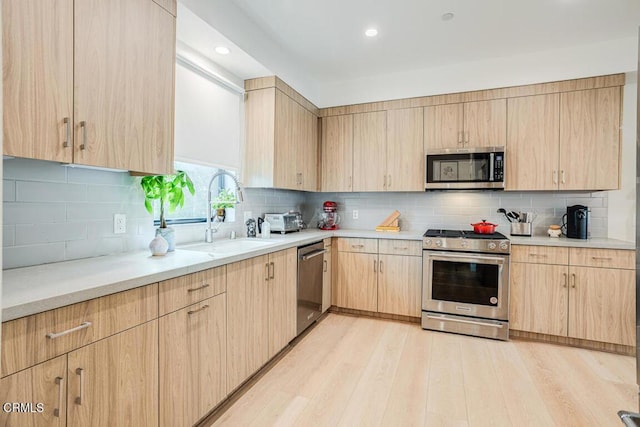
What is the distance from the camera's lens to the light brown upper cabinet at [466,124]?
324 cm

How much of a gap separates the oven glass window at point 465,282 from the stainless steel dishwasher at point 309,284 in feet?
3.69

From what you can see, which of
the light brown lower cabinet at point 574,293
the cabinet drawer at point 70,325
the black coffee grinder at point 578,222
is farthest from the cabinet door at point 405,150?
the cabinet drawer at point 70,325

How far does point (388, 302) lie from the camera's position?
341 centimetres

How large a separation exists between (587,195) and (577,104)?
3.00 feet

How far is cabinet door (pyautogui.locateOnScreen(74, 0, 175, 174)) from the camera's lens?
1428 millimetres

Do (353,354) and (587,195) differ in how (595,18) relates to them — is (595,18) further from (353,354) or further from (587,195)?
(353,354)

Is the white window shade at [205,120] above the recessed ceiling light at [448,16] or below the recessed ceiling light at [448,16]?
below

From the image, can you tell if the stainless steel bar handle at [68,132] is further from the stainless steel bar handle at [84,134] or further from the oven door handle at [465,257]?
the oven door handle at [465,257]

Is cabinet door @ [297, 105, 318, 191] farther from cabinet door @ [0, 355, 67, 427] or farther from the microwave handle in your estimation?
cabinet door @ [0, 355, 67, 427]

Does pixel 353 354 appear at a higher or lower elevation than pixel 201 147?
lower

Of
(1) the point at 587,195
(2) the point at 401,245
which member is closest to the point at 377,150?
(2) the point at 401,245

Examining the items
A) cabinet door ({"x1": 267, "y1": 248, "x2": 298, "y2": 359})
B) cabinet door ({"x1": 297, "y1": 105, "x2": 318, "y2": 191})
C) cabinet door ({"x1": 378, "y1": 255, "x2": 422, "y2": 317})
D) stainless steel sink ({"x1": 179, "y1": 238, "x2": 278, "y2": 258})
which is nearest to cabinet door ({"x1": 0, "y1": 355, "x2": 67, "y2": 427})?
stainless steel sink ({"x1": 179, "y1": 238, "x2": 278, "y2": 258})

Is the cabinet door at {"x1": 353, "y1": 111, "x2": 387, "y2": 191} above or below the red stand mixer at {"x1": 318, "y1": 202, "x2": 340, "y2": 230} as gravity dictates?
above

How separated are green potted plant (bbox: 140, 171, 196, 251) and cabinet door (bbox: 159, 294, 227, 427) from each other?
580 millimetres
